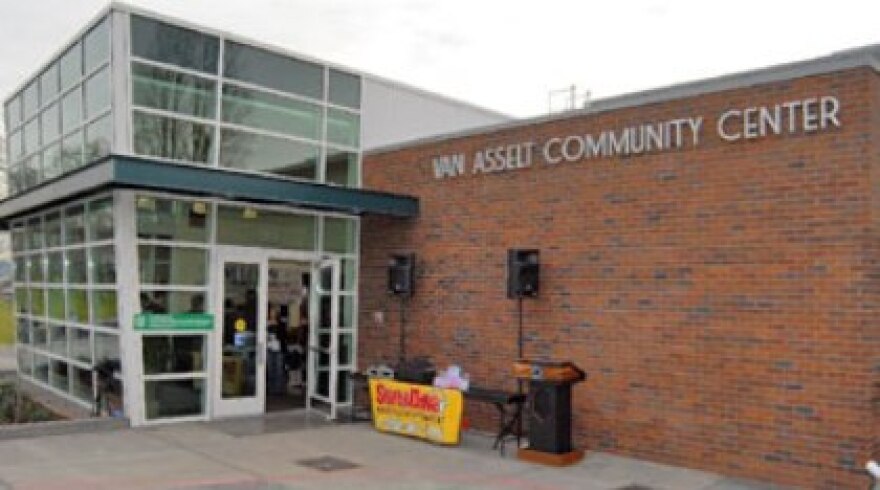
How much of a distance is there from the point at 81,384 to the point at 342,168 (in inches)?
190

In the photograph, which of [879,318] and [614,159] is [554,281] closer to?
[614,159]

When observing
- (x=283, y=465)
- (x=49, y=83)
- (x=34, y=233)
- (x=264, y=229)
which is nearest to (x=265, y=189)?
(x=264, y=229)

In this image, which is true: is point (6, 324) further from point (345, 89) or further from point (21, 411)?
point (345, 89)

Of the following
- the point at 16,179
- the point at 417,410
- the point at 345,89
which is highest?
the point at 345,89

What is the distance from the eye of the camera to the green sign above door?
995cm

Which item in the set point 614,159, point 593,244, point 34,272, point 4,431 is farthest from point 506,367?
point 34,272

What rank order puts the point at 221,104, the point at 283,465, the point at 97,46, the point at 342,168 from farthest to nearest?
1. the point at 342,168
2. the point at 221,104
3. the point at 97,46
4. the point at 283,465

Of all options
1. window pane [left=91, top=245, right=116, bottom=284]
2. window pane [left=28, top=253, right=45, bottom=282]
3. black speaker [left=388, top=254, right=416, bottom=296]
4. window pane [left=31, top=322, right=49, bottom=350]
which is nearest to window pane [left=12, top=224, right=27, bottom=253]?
window pane [left=28, top=253, right=45, bottom=282]

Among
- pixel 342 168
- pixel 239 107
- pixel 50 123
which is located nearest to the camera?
pixel 239 107

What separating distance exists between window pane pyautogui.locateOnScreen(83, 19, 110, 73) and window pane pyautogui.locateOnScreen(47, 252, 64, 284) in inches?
120

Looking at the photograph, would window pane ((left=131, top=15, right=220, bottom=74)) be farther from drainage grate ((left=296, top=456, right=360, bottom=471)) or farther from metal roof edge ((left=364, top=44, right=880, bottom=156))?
drainage grate ((left=296, top=456, right=360, bottom=471))

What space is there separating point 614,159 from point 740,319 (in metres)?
2.25

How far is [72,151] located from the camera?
460 inches

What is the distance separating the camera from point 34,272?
540 inches
